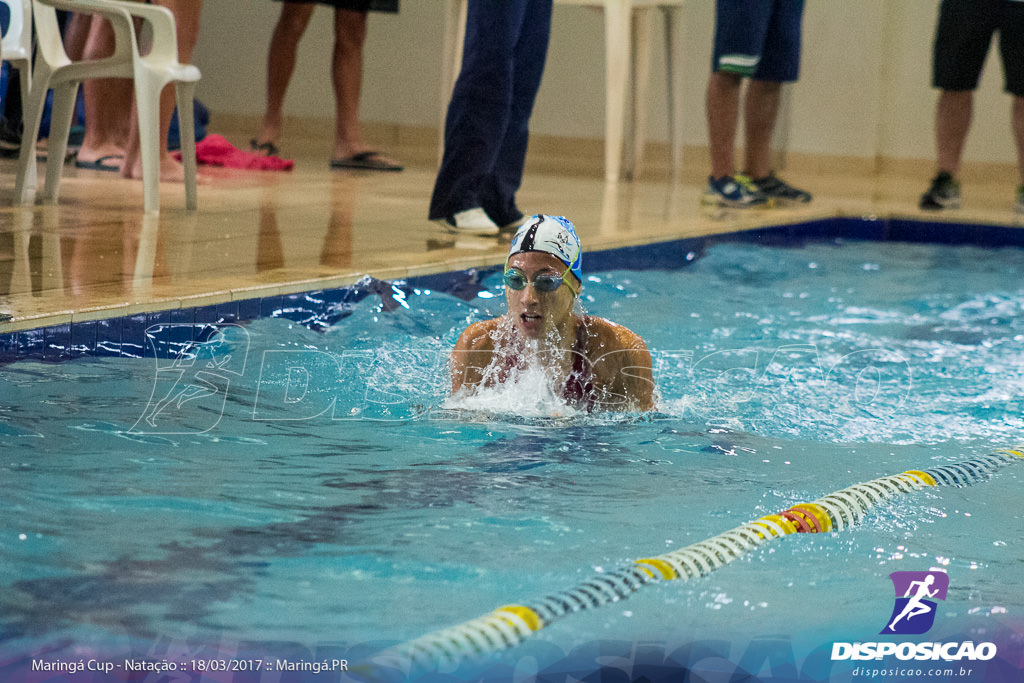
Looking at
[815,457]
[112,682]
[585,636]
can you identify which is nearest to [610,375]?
[815,457]

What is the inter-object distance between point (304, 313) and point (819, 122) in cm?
793

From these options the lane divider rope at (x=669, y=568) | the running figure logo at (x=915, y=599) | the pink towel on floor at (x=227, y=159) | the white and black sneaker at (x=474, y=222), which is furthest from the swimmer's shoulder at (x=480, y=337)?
the pink towel on floor at (x=227, y=159)

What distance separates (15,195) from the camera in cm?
583

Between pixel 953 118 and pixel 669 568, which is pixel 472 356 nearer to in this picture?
pixel 669 568

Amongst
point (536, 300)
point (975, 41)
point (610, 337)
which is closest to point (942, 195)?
point (975, 41)

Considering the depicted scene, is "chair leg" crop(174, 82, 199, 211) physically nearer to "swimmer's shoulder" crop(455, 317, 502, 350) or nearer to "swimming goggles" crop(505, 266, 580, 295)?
"swimmer's shoulder" crop(455, 317, 502, 350)

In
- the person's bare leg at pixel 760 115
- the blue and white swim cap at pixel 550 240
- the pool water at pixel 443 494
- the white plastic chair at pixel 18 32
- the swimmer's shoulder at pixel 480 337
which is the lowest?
the pool water at pixel 443 494

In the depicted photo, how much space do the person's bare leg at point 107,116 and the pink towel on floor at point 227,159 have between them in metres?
0.64

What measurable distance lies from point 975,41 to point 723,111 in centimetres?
163

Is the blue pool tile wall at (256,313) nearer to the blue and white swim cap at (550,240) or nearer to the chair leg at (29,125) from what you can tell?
the blue and white swim cap at (550,240)

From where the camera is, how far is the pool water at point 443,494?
80.2 inches

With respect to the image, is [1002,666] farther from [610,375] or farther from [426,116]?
[426,116]

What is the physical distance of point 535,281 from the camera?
3494 millimetres

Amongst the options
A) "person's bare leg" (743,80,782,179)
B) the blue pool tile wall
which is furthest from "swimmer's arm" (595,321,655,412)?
"person's bare leg" (743,80,782,179)
